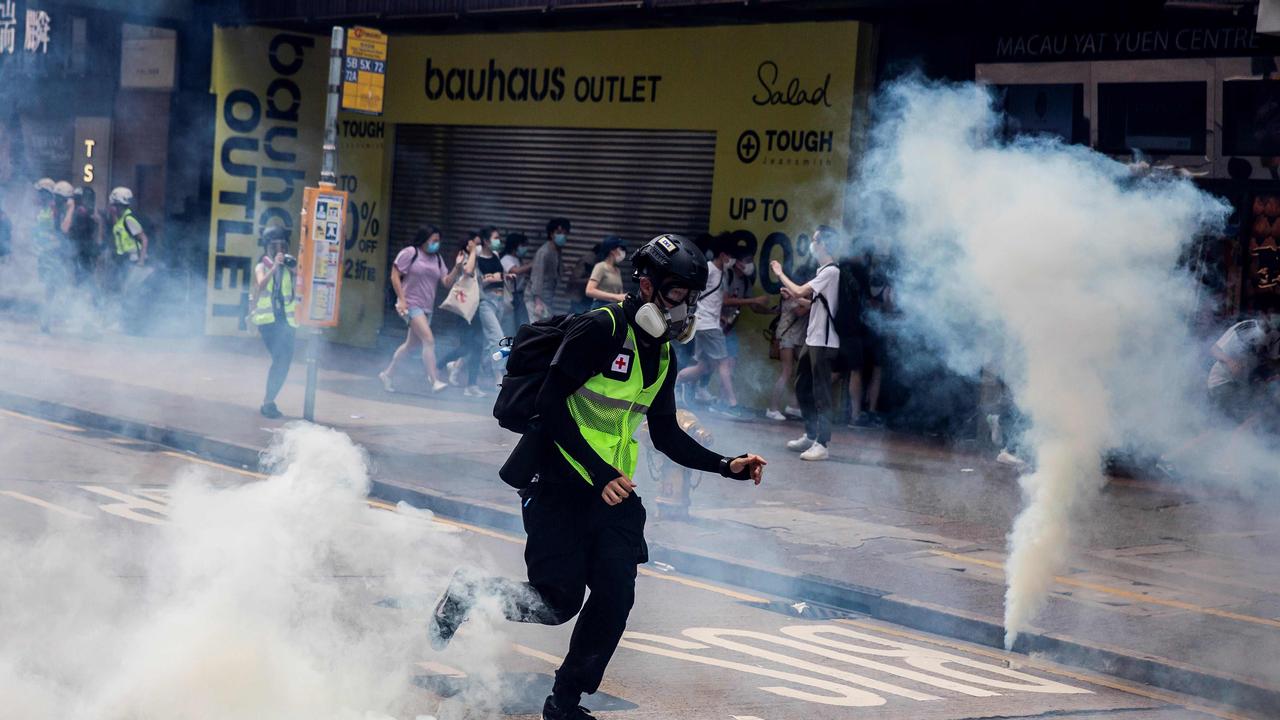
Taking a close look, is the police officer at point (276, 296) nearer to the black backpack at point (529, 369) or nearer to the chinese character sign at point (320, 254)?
the chinese character sign at point (320, 254)

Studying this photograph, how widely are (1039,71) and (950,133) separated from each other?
15.0ft

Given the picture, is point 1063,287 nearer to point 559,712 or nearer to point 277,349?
point 559,712

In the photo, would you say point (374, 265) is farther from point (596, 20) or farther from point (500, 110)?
point (596, 20)

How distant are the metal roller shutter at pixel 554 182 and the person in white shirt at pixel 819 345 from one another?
13.3ft

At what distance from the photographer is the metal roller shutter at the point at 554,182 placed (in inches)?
640

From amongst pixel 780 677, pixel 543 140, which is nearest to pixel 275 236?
pixel 543 140

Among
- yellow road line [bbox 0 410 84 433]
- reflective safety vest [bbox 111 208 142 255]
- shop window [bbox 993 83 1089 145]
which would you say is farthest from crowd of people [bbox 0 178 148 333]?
shop window [bbox 993 83 1089 145]

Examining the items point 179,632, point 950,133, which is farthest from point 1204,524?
point 179,632

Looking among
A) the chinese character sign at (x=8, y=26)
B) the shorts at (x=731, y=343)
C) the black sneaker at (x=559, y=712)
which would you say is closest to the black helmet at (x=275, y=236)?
the chinese character sign at (x=8, y=26)

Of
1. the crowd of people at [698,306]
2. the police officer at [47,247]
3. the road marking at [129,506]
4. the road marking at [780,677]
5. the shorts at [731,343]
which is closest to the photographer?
the road marking at [780,677]

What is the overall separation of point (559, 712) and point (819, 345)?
734 centimetres

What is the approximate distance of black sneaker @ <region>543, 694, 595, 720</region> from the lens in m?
4.96

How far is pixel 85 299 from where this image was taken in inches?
690

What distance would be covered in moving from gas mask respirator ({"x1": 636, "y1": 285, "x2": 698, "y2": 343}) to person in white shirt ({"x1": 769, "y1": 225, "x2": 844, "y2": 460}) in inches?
269
